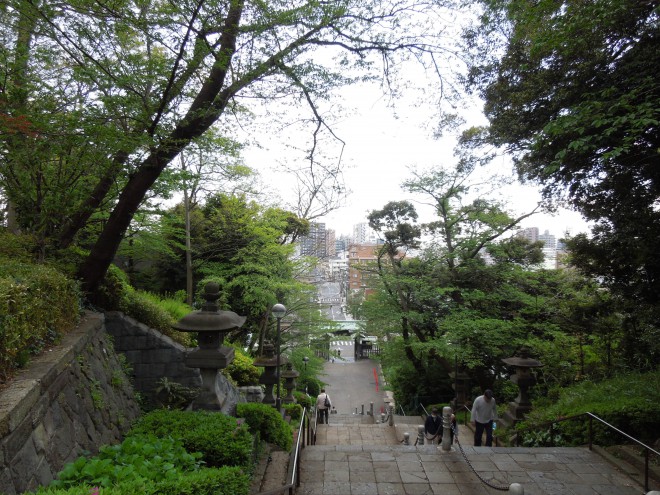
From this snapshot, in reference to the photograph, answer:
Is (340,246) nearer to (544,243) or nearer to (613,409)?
(544,243)

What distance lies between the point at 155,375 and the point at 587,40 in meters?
A: 9.09

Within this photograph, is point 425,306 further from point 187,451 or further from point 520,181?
point 187,451

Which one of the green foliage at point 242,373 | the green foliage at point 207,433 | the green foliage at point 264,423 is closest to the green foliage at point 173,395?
the green foliage at point 264,423

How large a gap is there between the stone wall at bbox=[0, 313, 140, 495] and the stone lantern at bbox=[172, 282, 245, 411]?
1.11 m

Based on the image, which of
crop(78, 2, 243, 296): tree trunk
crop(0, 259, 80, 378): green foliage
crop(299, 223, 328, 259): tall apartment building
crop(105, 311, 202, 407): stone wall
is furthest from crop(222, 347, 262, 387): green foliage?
crop(299, 223, 328, 259): tall apartment building

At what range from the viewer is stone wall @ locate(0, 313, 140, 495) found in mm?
3023

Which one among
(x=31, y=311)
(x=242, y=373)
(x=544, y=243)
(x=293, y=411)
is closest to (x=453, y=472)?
(x=31, y=311)

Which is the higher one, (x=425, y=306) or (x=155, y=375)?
(x=425, y=306)

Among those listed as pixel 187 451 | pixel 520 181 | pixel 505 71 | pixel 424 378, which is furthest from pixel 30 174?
pixel 424 378

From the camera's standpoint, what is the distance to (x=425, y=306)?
14.7m

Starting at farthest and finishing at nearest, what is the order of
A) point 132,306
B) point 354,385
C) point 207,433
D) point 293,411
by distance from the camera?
point 354,385 → point 293,411 → point 132,306 → point 207,433

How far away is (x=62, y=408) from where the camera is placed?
4.05 meters

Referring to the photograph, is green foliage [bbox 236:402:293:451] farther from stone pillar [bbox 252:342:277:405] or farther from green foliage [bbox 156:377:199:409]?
stone pillar [bbox 252:342:277:405]

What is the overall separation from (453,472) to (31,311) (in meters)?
5.69
